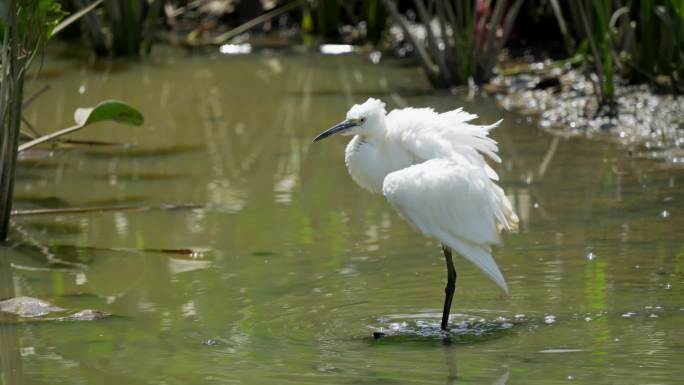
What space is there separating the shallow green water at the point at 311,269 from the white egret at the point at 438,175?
13.1 inches

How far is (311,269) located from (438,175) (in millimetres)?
1206

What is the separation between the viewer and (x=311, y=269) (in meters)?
5.98

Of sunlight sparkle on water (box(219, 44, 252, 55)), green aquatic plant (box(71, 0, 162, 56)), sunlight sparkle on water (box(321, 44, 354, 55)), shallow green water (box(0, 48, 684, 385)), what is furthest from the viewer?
sunlight sparkle on water (box(219, 44, 252, 55))

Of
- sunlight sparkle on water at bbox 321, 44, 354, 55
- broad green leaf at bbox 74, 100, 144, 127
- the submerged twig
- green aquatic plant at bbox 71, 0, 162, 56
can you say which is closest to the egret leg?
broad green leaf at bbox 74, 100, 144, 127

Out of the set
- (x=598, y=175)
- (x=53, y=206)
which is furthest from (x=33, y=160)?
(x=598, y=175)

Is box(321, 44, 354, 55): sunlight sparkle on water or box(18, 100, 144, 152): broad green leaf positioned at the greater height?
box(18, 100, 144, 152): broad green leaf

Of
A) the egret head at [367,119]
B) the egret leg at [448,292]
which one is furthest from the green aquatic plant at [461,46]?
the egret leg at [448,292]

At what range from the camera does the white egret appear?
4.95 metres

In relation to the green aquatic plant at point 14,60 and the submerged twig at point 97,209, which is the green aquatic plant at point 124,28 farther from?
the green aquatic plant at point 14,60

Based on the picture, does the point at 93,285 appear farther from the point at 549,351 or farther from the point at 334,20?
the point at 334,20

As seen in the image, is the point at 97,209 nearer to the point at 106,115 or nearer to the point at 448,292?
the point at 106,115

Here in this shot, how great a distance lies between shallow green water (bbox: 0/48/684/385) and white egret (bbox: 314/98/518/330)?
334mm

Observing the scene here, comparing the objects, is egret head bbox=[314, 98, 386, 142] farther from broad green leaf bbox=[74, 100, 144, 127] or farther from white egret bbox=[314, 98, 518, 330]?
broad green leaf bbox=[74, 100, 144, 127]

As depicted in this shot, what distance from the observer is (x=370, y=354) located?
4.64m
